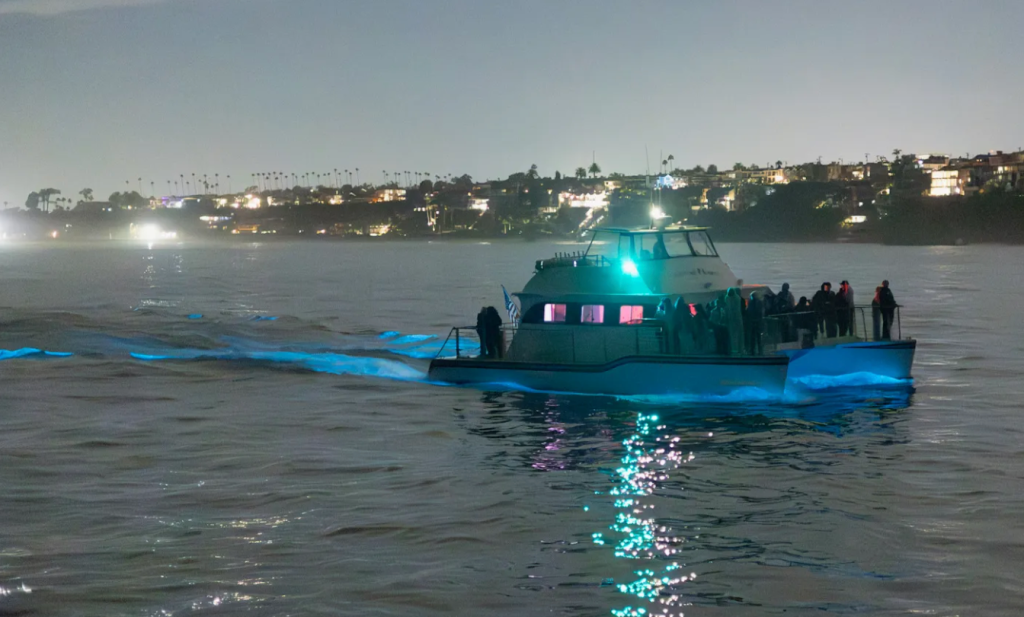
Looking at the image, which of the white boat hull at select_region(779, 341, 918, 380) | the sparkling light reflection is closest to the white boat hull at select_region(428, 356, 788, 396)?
the white boat hull at select_region(779, 341, 918, 380)

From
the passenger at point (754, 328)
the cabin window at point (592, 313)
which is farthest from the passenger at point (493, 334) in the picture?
the passenger at point (754, 328)

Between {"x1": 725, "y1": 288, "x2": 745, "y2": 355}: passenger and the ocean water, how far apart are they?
114 centimetres

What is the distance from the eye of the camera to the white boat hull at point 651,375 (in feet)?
74.0

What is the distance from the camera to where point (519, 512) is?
15102 mm

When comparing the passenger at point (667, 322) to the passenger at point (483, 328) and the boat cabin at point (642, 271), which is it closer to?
the boat cabin at point (642, 271)

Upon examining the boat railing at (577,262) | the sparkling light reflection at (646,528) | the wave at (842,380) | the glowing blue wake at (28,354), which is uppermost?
the boat railing at (577,262)

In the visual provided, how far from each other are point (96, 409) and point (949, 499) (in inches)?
702

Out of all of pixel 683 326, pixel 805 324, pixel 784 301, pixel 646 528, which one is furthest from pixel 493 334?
pixel 646 528

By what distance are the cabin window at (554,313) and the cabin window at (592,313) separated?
1.54 ft

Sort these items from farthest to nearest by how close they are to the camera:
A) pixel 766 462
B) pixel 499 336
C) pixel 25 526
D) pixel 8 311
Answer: pixel 8 311 < pixel 499 336 < pixel 766 462 < pixel 25 526

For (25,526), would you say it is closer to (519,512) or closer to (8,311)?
(519,512)

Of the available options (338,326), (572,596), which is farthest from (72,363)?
(572,596)

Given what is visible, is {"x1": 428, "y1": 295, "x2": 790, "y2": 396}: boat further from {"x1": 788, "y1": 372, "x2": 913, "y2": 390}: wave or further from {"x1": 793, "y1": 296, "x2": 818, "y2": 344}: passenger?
{"x1": 788, "y1": 372, "x2": 913, "y2": 390}: wave

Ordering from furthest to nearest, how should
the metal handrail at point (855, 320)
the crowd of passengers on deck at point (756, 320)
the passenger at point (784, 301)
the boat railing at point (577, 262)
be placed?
the boat railing at point (577, 262)
the passenger at point (784, 301)
the metal handrail at point (855, 320)
the crowd of passengers on deck at point (756, 320)
